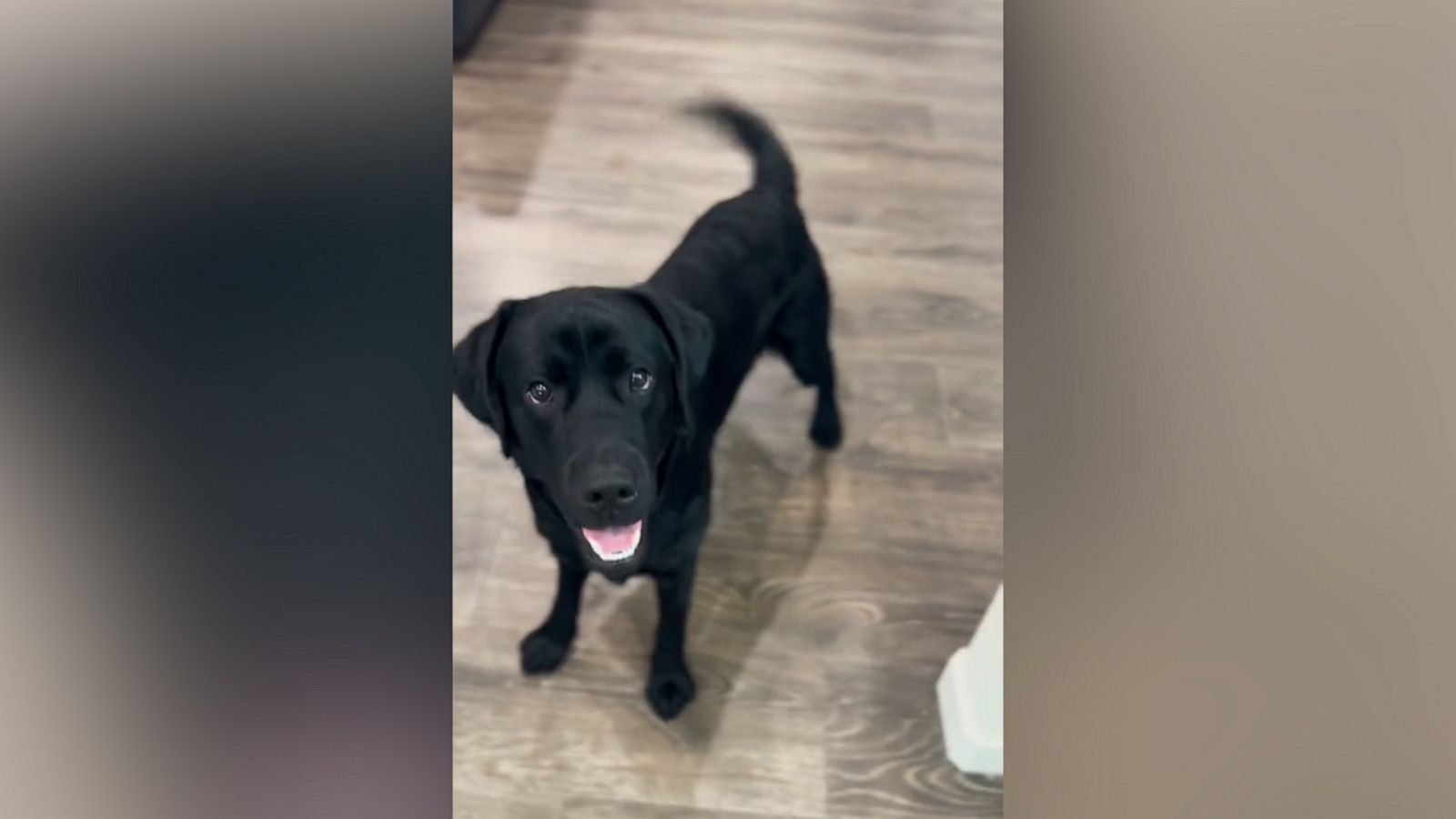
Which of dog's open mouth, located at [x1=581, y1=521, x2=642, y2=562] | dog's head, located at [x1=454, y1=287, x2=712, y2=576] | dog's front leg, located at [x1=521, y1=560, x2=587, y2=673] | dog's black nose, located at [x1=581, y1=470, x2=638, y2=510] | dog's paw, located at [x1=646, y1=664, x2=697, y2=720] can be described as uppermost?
dog's head, located at [x1=454, y1=287, x2=712, y2=576]

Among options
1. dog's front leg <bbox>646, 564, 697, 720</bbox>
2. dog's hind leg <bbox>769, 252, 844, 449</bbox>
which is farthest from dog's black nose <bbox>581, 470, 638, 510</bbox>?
dog's hind leg <bbox>769, 252, 844, 449</bbox>

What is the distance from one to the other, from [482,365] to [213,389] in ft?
0.84

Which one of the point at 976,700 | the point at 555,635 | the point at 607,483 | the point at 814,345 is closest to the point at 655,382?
the point at 607,483

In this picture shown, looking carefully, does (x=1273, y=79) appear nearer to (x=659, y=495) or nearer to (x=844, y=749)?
(x=659, y=495)

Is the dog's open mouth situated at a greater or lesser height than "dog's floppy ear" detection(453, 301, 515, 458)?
lesser

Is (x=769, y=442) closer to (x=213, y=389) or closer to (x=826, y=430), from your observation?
(x=826, y=430)

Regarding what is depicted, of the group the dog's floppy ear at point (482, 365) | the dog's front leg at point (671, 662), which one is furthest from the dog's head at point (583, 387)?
the dog's front leg at point (671, 662)

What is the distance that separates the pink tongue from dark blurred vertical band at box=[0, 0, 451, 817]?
20cm

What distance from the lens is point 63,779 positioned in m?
0.82

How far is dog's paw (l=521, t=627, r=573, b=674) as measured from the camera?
119cm

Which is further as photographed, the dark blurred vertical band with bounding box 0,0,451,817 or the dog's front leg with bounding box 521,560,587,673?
the dog's front leg with bounding box 521,560,587,673

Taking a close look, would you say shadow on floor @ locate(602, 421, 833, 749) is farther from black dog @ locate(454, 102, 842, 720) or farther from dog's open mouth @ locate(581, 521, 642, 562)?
dog's open mouth @ locate(581, 521, 642, 562)

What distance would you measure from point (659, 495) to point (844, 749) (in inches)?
16.0

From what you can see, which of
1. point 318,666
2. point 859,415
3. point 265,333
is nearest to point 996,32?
point 859,415
